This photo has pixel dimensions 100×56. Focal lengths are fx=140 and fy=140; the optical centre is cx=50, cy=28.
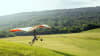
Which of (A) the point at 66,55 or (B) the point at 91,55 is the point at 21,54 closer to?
(A) the point at 66,55

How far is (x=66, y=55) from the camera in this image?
25.7 meters

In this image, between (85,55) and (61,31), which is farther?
(61,31)

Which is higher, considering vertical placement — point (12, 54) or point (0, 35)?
point (12, 54)

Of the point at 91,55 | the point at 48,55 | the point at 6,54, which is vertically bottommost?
the point at 91,55

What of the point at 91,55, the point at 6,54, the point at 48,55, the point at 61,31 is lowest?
the point at 61,31

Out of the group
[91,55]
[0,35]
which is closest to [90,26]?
[0,35]

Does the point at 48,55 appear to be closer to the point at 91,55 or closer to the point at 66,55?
the point at 66,55

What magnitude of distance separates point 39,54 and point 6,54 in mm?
4693

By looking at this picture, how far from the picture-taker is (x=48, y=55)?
2067cm

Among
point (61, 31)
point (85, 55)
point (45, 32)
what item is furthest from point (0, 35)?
point (85, 55)

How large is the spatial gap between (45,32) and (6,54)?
12479 cm

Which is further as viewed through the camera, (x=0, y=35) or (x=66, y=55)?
(x=0, y=35)

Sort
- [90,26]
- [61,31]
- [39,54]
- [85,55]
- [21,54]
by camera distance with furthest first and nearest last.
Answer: [90,26]
[61,31]
[85,55]
[39,54]
[21,54]

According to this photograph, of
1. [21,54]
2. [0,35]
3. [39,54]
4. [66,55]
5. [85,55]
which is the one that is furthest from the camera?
[0,35]
